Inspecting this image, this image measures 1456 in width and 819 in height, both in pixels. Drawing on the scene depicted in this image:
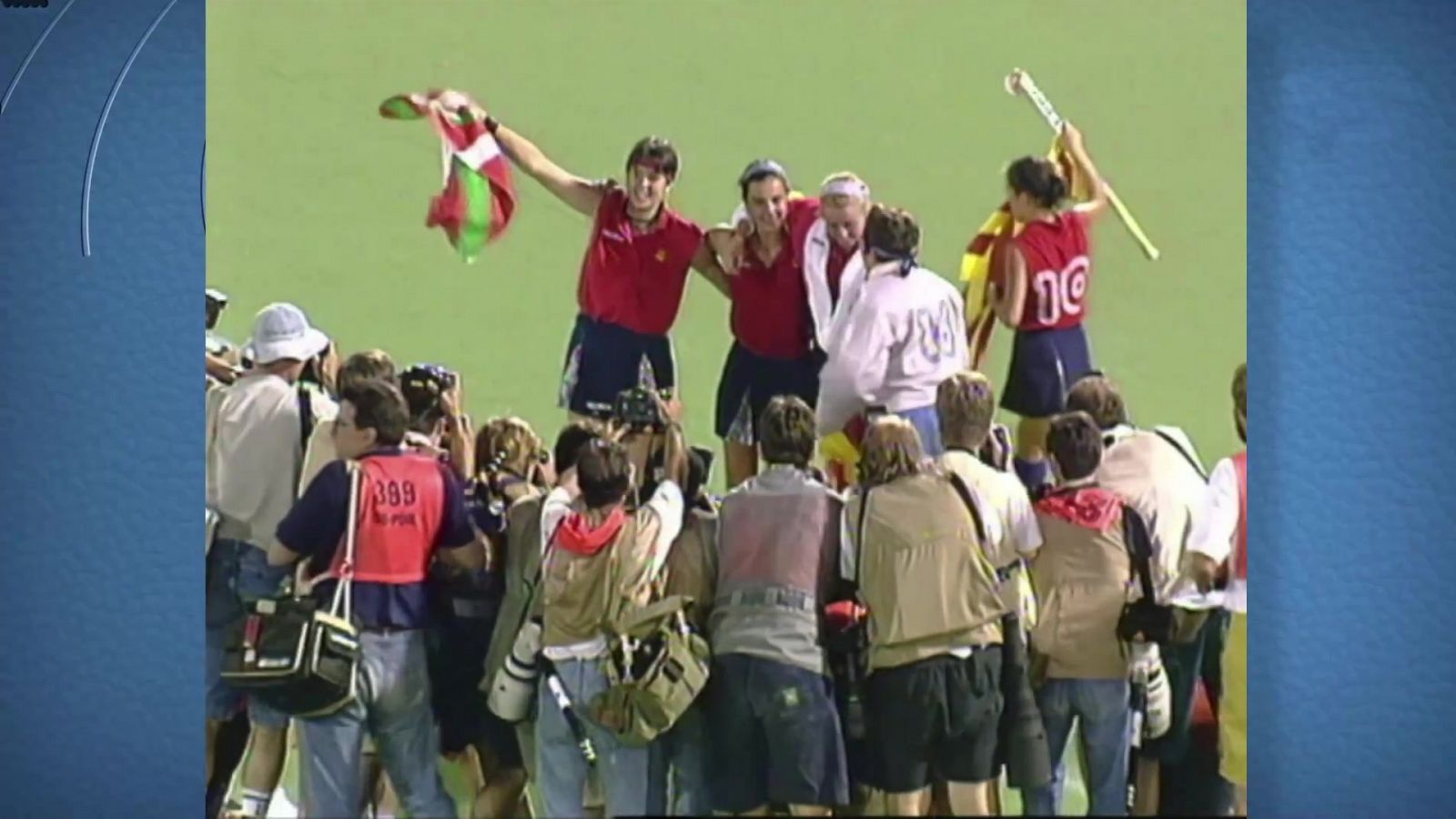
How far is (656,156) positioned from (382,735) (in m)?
1.69

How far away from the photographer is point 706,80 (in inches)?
288

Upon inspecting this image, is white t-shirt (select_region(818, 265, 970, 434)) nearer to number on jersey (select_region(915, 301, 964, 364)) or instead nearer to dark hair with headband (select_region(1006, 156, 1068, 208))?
number on jersey (select_region(915, 301, 964, 364))

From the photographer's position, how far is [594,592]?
23.7 feet

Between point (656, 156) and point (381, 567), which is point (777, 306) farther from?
point (381, 567)

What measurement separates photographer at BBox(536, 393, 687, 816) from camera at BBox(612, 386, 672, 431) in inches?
3.5

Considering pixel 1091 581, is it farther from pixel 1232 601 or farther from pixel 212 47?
pixel 212 47

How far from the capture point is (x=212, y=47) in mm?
7395

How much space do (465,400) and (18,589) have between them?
1373 millimetres

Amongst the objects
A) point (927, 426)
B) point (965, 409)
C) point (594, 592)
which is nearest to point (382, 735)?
point (594, 592)

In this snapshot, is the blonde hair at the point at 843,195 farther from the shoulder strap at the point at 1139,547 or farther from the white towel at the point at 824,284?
the shoulder strap at the point at 1139,547

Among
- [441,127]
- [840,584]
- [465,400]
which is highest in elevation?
[441,127]

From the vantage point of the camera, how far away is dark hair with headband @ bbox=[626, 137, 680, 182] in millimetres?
7316

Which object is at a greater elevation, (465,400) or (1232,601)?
(465,400)

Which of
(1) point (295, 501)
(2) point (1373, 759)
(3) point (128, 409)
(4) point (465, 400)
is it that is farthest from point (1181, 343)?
(3) point (128, 409)
